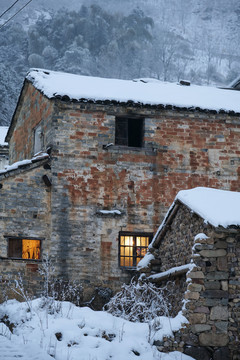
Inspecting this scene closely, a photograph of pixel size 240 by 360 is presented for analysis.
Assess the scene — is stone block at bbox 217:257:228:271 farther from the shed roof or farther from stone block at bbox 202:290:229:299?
the shed roof

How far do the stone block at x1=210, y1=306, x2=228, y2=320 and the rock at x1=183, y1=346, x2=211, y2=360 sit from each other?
2.03 feet

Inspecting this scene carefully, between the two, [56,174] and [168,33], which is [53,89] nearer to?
[56,174]

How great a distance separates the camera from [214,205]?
993 cm

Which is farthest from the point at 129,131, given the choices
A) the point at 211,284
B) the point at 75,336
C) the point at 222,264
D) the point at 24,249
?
the point at 75,336

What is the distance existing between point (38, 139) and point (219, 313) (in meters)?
10.6

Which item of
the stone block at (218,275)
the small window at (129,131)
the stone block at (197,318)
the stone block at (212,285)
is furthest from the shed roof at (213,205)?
the small window at (129,131)

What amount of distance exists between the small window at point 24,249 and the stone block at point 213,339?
695cm

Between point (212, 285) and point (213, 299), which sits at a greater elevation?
point (212, 285)

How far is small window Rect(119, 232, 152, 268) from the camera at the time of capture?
15.5 meters

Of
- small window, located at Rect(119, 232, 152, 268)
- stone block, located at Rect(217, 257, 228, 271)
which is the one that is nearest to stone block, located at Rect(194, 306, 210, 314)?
stone block, located at Rect(217, 257, 228, 271)

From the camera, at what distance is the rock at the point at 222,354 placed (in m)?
9.11

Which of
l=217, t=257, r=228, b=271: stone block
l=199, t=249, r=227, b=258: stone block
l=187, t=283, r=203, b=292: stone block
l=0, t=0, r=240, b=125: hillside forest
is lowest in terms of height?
l=187, t=283, r=203, b=292: stone block

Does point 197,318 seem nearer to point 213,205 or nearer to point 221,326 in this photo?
point 221,326

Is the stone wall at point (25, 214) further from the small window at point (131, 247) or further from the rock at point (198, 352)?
the rock at point (198, 352)
